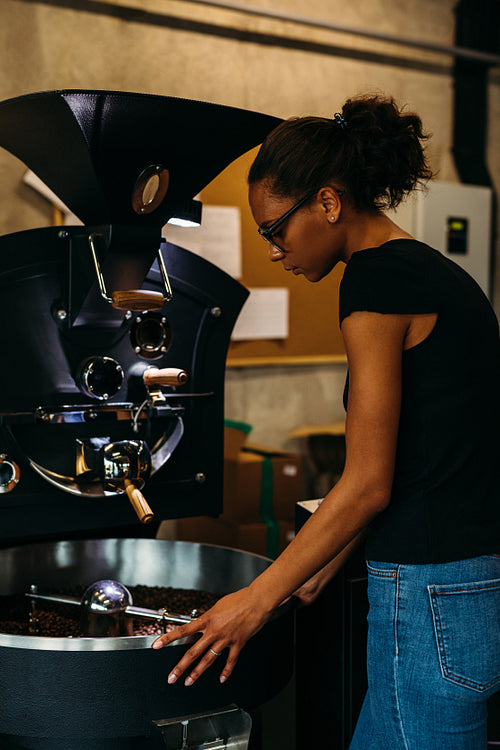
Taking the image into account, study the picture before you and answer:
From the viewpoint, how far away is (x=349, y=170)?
1.05m

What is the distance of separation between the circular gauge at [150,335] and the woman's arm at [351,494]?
1.65 ft

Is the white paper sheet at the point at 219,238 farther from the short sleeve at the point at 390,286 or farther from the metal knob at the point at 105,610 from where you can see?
the short sleeve at the point at 390,286

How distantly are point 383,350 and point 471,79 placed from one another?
3598mm

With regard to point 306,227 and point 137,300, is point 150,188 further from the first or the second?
point 306,227

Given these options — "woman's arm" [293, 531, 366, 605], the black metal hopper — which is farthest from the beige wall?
"woman's arm" [293, 531, 366, 605]

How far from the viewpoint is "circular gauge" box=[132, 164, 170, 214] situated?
1188 millimetres

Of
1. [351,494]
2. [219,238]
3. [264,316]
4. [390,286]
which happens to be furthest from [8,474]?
[264,316]

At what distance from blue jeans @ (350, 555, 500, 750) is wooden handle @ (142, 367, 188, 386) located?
0.53 meters

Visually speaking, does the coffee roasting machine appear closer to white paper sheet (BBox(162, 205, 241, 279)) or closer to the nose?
the nose

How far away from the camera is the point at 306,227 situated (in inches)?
42.4

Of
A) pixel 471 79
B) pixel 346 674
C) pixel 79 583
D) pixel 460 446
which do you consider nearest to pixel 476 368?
pixel 460 446

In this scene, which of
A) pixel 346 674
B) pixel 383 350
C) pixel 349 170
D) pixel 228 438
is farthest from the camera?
pixel 228 438

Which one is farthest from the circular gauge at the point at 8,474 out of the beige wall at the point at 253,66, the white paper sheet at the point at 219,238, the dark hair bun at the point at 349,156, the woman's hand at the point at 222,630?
the white paper sheet at the point at 219,238

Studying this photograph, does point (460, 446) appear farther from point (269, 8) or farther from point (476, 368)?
point (269, 8)
